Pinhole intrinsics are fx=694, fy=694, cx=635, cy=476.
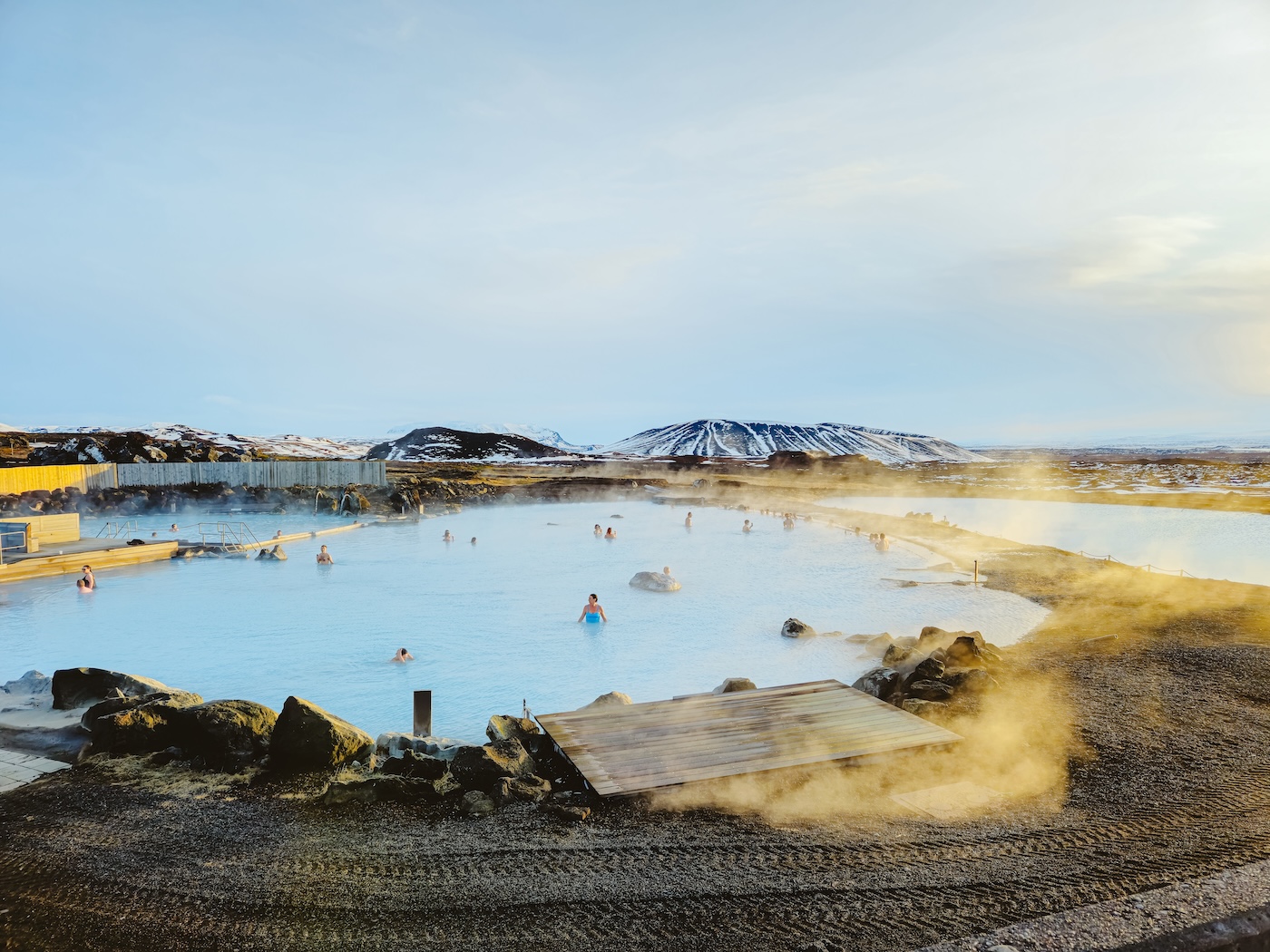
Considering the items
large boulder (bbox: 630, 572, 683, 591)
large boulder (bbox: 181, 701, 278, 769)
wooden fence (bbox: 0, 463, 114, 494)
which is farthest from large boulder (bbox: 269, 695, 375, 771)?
wooden fence (bbox: 0, 463, 114, 494)

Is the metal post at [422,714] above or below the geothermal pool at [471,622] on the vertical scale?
above

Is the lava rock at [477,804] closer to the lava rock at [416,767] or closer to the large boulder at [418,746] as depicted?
the lava rock at [416,767]

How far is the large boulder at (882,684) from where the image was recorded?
6629mm

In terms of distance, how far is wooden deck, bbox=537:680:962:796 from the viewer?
15.3 feet

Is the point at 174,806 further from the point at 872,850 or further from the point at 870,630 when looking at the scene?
the point at 870,630

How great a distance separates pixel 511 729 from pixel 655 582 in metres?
10.3

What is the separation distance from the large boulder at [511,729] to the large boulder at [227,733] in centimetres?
163

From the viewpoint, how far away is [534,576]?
17.3 meters

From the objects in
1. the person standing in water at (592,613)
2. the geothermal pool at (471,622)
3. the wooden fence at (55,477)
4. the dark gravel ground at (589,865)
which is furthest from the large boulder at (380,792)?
the wooden fence at (55,477)

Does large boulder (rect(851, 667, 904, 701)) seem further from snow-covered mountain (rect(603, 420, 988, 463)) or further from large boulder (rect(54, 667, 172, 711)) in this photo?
snow-covered mountain (rect(603, 420, 988, 463))

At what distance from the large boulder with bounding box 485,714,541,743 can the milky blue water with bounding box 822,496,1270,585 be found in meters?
15.6

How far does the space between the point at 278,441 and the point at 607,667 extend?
421 ft

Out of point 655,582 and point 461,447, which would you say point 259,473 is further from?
point 461,447

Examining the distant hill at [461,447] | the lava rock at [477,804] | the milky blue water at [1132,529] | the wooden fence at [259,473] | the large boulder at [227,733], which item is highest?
the distant hill at [461,447]
